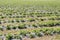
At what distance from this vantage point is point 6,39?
17.2 m

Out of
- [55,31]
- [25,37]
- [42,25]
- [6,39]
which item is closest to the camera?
[6,39]

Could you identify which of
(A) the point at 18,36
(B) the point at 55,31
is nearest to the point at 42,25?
(B) the point at 55,31

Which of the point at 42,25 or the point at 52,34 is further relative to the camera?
the point at 42,25

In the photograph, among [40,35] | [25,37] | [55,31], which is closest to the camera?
[25,37]

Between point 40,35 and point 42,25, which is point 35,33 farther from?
point 42,25

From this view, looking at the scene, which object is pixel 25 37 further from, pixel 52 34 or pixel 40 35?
pixel 52 34

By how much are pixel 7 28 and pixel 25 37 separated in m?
4.21

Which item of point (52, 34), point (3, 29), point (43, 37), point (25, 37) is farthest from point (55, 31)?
point (3, 29)

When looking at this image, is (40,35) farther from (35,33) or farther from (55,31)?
(55,31)

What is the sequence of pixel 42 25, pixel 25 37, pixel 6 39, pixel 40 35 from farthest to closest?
pixel 42 25
pixel 40 35
pixel 25 37
pixel 6 39

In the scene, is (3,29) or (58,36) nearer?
(58,36)

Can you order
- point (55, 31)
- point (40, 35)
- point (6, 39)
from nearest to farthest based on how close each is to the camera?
point (6, 39)
point (40, 35)
point (55, 31)

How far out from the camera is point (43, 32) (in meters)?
21.0

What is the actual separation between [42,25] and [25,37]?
6.54 meters
